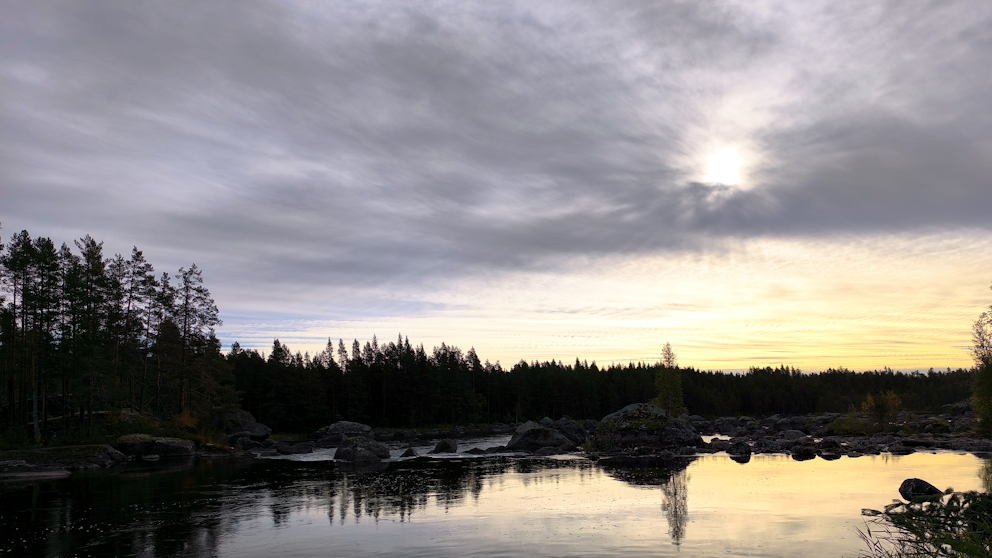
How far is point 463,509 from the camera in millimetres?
23328

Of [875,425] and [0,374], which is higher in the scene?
Result: [0,374]

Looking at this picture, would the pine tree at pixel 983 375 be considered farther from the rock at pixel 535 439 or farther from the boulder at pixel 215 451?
the boulder at pixel 215 451

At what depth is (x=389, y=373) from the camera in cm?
10962

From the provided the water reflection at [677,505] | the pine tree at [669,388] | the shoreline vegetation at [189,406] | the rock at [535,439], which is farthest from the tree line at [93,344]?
the pine tree at [669,388]

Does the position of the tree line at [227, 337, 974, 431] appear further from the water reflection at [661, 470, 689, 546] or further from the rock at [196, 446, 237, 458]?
the water reflection at [661, 470, 689, 546]

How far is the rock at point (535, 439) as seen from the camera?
180 feet

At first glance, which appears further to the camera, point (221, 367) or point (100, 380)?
point (221, 367)

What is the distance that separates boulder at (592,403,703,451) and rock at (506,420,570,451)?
11.9 feet


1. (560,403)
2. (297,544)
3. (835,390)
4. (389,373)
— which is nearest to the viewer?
(297,544)

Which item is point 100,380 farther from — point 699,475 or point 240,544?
point 699,475

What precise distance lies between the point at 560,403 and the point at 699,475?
10225 centimetres

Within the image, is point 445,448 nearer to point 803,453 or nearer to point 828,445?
point 803,453

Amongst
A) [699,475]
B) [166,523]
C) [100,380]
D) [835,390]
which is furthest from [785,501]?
[835,390]

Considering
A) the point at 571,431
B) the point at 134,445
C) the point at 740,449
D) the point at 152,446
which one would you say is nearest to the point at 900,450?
the point at 740,449
